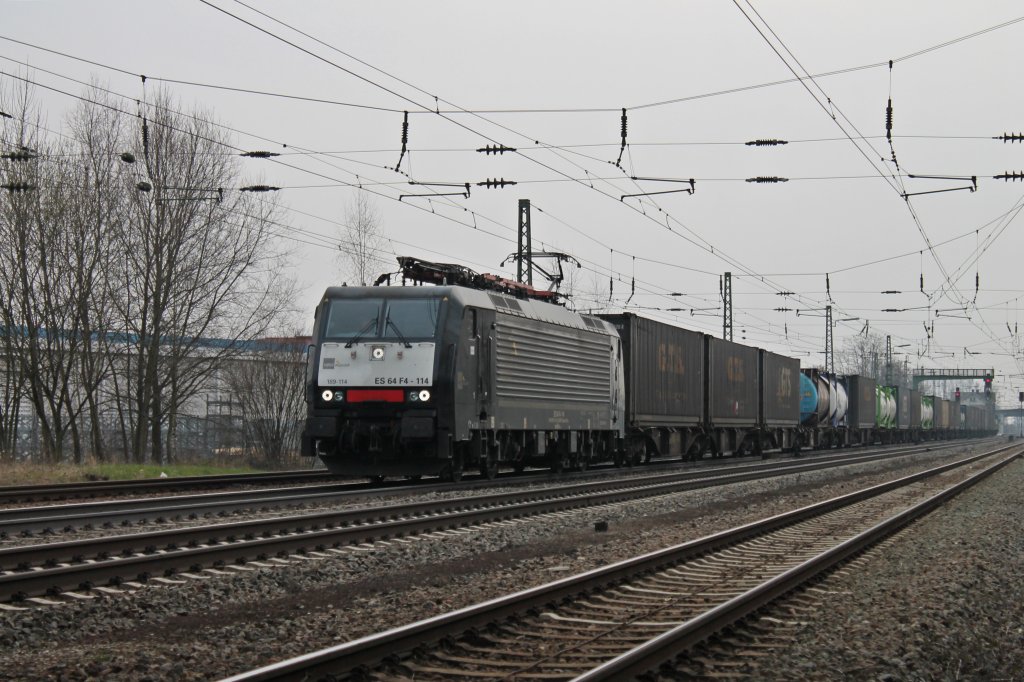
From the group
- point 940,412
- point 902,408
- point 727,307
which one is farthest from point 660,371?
point 940,412

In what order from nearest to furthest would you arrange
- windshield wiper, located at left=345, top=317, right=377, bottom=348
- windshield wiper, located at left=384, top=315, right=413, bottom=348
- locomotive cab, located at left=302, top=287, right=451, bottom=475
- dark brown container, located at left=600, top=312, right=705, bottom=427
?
locomotive cab, located at left=302, top=287, right=451, bottom=475, windshield wiper, located at left=384, top=315, right=413, bottom=348, windshield wiper, located at left=345, top=317, right=377, bottom=348, dark brown container, located at left=600, top=312, right=705, bottom=427

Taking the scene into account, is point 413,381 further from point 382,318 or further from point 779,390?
point 779,390

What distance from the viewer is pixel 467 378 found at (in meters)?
18.1

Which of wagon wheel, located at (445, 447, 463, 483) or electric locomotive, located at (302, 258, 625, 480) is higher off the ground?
electric locomotive, located at (302, 258, 625, 480)

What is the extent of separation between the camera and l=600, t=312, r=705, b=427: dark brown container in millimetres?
26531

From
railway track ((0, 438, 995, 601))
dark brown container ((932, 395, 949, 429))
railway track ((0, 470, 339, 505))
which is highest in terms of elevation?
dark brown container ((932, 395, 949, 429))

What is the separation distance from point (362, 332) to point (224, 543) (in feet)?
25.1

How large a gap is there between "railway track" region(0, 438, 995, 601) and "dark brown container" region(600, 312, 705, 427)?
9.66 m

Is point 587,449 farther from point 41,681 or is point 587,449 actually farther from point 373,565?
point 41,681

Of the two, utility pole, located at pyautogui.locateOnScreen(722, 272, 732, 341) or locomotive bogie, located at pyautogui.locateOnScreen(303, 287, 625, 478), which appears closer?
locomotive bogie, located at pyautogui.locateOnScreen(303, 287, 625, 478)

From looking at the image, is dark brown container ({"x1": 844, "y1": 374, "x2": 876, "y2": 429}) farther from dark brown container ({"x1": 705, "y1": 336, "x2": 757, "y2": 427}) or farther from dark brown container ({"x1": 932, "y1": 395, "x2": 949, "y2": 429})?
dark brown container ({"x1": 932, "y1": 395, "x2": 949, "y2": 429})

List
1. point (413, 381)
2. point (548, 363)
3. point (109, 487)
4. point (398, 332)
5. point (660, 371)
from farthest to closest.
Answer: point (660, 371)
point (548, 363)
point (398, 332)
point (413, 381)
point (109, 487)

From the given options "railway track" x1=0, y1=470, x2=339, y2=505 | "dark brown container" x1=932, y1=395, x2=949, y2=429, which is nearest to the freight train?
"railway track" x1=0, y1=470, x2=339, y2=505

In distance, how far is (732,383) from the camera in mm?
34094
